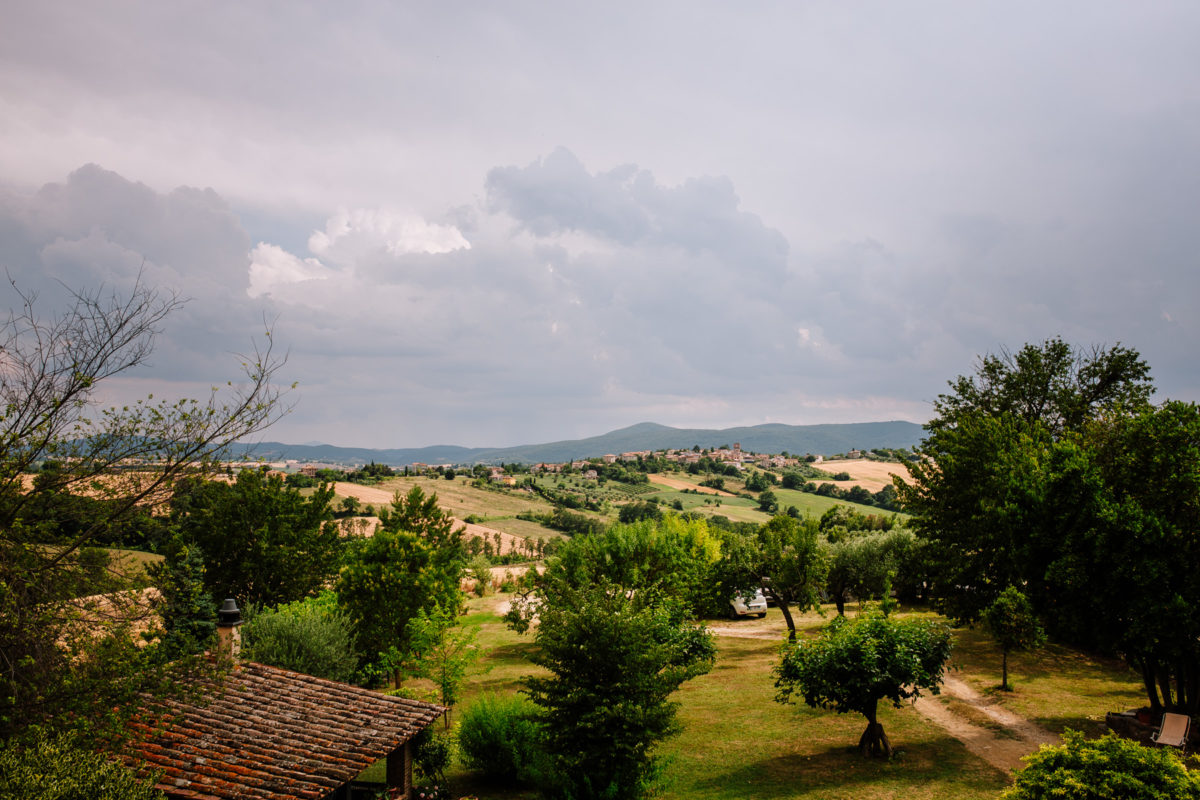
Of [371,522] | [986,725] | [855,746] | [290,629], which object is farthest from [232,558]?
[371,522]

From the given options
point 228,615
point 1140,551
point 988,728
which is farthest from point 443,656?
point 1140,551

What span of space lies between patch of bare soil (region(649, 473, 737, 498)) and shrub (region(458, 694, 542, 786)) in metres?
105

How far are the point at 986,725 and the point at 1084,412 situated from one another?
61.8ft

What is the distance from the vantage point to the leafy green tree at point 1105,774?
28.3 feet

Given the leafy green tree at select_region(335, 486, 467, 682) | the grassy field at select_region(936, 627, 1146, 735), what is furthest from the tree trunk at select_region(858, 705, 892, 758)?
the leafy green tree at select_region(335, 486, 467, 682)

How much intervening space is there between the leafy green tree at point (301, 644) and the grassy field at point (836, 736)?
608 centimetres

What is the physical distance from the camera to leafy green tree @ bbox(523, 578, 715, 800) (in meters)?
14.0

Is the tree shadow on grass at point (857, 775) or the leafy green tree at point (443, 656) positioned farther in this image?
the leafy green tree at point (443, 656)

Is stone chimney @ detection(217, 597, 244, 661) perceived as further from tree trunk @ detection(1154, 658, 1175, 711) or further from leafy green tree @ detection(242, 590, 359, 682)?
tree trunk @ detection(1154, 658, 1175, 711)

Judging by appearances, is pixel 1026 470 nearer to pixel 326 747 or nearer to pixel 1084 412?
pixel 1084 412

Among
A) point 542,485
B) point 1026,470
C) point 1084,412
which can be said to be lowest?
point 542,485

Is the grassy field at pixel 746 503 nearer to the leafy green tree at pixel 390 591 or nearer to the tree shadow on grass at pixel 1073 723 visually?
the leafy green tree at pixel 390 591

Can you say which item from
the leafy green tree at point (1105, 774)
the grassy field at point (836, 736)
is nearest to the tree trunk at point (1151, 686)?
the grassy field at point (836, 736)

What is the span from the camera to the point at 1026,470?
20328 mm
